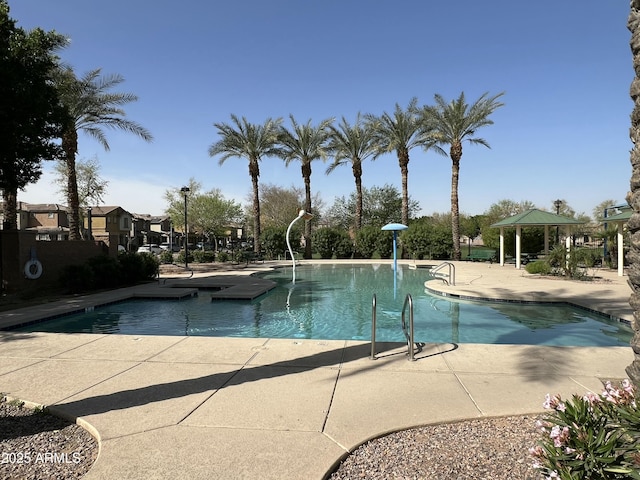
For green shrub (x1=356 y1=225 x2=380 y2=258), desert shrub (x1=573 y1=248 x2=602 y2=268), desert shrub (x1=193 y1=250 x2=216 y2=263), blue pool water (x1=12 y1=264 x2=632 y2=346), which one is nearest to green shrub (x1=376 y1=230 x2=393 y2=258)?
green shrub (x1=356 y1=225 x2=380 y2=258)

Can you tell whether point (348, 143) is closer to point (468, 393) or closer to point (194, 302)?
point (194, 302)

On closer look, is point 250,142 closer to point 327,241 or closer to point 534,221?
point 327,241

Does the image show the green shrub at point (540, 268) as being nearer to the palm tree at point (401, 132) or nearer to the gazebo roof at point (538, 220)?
the gazebo roof at point (538, 220)

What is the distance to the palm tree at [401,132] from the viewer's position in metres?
27.5

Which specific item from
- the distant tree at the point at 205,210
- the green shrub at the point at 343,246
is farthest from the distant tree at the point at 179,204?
the green shrub at the point at 343,246

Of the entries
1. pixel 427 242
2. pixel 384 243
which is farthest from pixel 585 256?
pixel 384 243

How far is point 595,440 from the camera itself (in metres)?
2.21

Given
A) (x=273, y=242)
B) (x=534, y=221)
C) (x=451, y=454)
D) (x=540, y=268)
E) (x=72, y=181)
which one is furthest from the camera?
(x=273, y=242)

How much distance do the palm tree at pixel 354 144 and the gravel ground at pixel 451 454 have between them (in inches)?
1084

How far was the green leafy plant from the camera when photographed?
6.95ft

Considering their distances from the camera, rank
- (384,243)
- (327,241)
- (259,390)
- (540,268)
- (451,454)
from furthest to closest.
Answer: (327,241) → (384,243) → (540,268) → (259,390) → (451,454)

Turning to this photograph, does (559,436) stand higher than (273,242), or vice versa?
(273,242)

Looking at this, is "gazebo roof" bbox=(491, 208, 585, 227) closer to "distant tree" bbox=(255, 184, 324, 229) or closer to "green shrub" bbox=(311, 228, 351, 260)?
"green shrub" bbox=(311, 228, 351, 260)

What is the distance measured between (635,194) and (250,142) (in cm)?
2796
